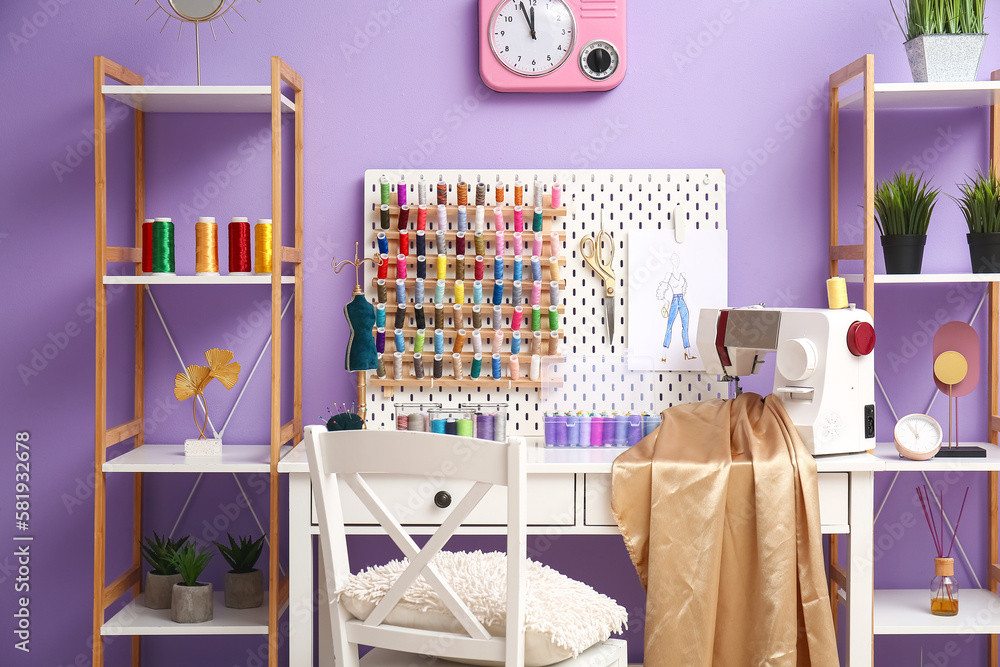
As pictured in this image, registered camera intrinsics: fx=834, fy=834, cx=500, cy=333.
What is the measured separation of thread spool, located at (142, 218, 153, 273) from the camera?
7.27ft

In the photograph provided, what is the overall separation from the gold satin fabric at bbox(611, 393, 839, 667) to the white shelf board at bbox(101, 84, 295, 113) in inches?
53.1

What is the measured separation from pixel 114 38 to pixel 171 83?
0.71 feet

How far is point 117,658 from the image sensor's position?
2482 mm

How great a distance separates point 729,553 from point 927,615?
2.36ft

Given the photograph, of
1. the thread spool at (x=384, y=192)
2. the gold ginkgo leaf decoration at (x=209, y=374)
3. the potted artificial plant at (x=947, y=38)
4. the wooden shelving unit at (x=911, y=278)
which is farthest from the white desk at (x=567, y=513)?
the potted artificial plant at (x=947, y=38)

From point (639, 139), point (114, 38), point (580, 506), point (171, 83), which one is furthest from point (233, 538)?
point (639, 139)

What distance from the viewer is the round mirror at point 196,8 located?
227 cm

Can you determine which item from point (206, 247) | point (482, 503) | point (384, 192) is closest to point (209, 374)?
point (206, 247)

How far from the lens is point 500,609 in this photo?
4.95 ft

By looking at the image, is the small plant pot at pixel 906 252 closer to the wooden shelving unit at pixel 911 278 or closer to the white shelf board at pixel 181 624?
the wooden shelving unit at pixel 911 278

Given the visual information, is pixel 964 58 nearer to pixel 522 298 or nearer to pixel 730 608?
pixel 522 298

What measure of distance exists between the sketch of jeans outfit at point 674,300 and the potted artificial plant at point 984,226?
77 centimetres

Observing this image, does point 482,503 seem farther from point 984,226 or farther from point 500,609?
point 984,226

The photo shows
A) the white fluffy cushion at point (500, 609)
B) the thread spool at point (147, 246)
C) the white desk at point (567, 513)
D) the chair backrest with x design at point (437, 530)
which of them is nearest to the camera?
the chair backrest with x design at point (437, 530)
